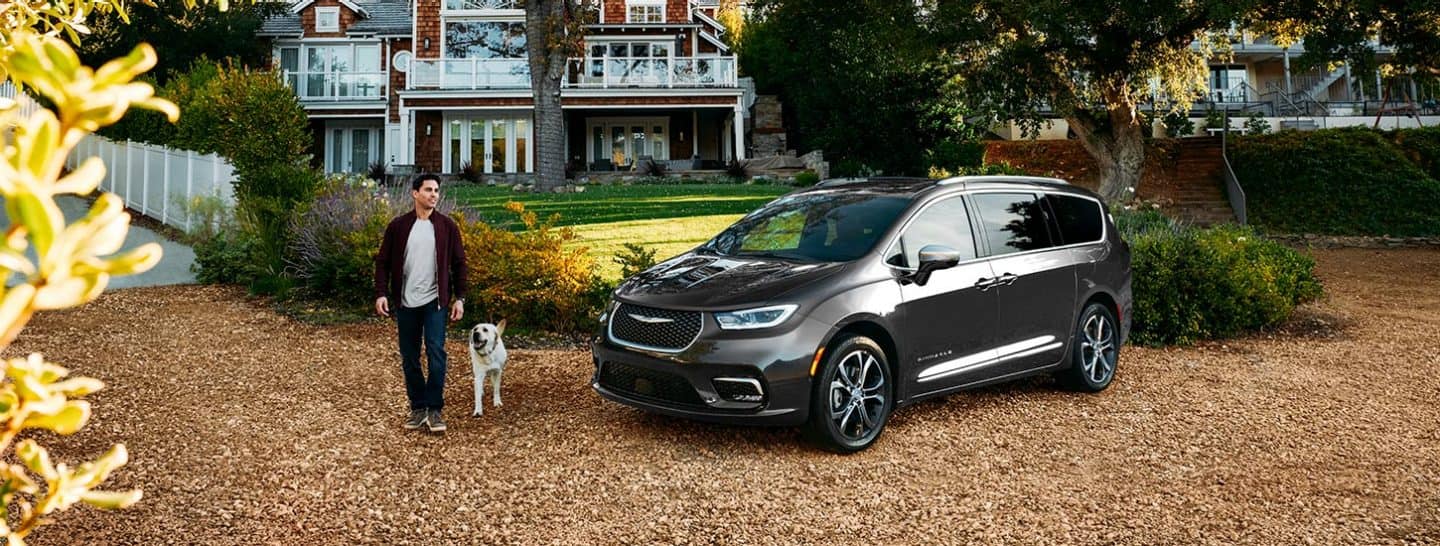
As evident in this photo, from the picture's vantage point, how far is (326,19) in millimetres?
36969

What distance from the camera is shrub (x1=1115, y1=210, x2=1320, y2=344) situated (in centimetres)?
962

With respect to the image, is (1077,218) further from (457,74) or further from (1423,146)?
(457,74)

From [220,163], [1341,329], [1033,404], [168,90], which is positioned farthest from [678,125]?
[1033,404]

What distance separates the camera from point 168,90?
16.8 m

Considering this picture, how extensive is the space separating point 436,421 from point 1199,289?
306 inches

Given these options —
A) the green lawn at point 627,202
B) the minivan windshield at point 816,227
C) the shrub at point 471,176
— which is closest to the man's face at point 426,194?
the minivan windshield at point 816,227

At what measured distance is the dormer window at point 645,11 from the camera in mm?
35938

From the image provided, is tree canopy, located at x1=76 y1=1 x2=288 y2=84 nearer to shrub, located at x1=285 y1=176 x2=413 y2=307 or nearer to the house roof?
the house roof

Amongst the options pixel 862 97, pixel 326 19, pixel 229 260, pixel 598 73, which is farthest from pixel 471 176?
pixel 229 260

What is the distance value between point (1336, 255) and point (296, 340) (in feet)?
59.7

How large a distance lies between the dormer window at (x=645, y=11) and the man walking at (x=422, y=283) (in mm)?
31058

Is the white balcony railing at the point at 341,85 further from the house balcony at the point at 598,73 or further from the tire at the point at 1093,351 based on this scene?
the tire at the point at 1093,351

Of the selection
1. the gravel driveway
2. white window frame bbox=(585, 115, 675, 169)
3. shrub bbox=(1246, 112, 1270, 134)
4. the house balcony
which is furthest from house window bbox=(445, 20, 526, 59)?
the gravel driveway

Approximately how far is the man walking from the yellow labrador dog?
0.31 metres
